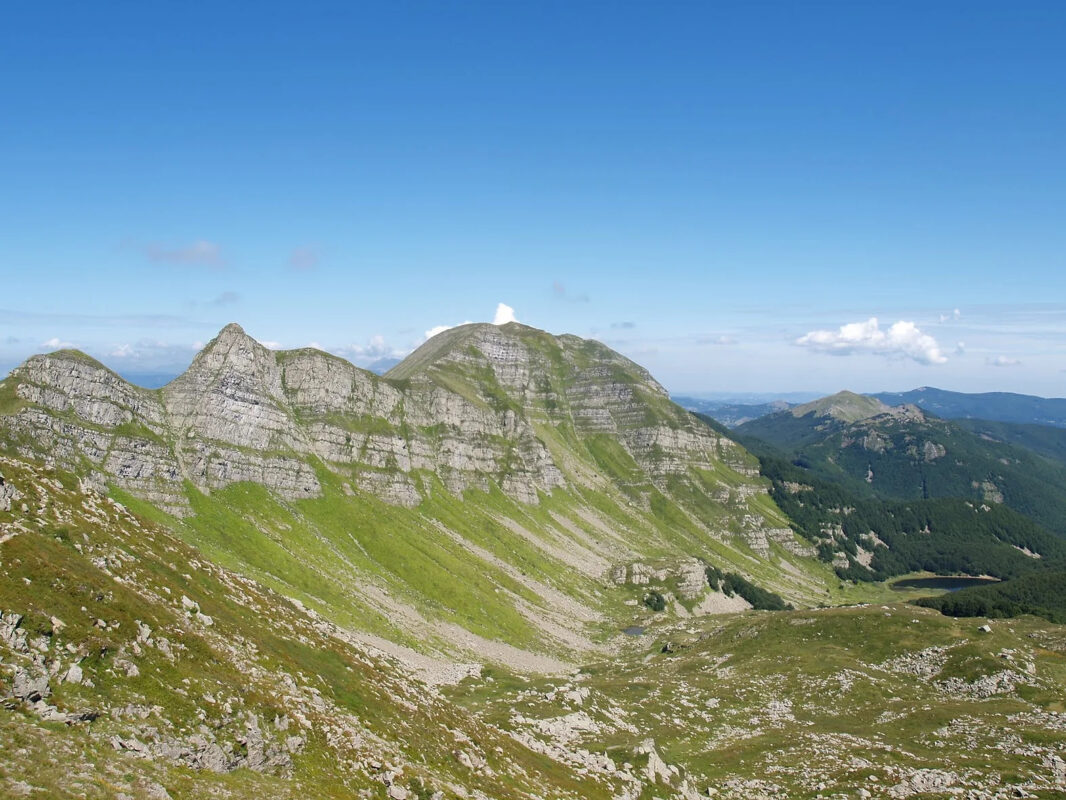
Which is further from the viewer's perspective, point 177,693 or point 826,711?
point 826,711

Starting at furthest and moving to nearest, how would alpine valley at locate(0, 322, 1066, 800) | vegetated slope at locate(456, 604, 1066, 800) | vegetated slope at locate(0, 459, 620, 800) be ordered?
vegetated slope at locate(456, 604, 1066, 800)
alpine valley at locate(0, 322, 1066, 800)
vegetated slope at locate(0, 459, 620, 800)

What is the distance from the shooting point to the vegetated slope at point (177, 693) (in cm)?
3019

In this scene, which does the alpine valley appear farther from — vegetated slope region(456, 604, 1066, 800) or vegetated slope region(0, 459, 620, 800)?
vegetated slope region(456, 604, 1066, 800)

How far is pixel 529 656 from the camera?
151m

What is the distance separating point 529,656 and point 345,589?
45.0 metres

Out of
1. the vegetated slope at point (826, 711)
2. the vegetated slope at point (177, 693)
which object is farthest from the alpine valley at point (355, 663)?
the vegetated slope at point (826, 711)

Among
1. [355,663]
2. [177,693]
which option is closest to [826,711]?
[355,663]

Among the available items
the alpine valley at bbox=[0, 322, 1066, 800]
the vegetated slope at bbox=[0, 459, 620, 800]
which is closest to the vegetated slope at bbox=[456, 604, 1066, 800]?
the alpine valley at bbox=[0, 322, 1066, 800]

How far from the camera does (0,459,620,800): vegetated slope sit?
99.0 feet

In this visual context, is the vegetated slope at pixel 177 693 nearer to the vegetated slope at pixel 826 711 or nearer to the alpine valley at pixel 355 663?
the alpine valley at pixel 355 663

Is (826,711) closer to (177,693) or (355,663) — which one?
(355,663)

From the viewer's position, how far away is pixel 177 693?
36.6 meters

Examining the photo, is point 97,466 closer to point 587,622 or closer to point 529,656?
point 529,656

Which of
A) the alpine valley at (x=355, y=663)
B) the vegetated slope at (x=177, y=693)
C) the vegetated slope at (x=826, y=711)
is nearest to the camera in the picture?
the vegetated slope at (x=177, y=693)
